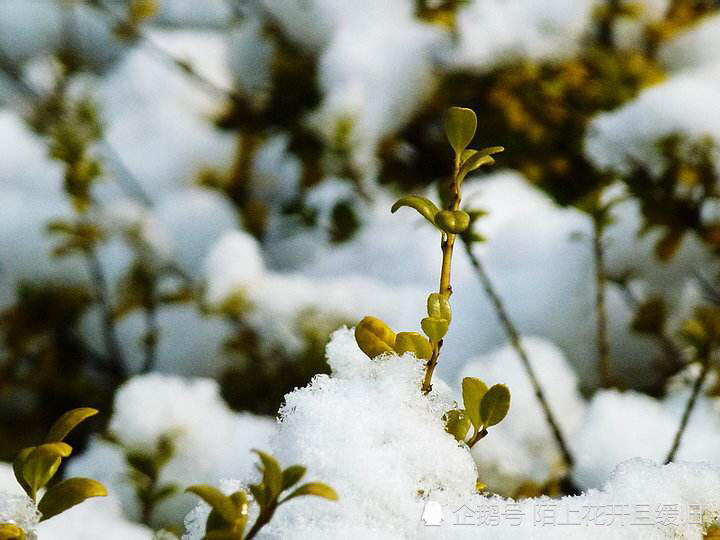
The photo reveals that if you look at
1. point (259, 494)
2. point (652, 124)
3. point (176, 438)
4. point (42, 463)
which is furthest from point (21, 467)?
point (652, 124)

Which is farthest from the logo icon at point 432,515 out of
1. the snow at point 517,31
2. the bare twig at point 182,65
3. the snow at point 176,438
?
the bare twig at point 182,65

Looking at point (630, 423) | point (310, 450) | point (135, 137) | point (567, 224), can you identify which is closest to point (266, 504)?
point (310, 450)

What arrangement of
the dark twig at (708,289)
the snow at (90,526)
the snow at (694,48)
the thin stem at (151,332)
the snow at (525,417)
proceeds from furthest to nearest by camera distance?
the snow at (694,48) → the thin stem at (151,332) → the dark twig at (708,289) → the snow at (525,417) → the snow at (90,526)

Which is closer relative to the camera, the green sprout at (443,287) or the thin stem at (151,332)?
the green sprout at (443,287)

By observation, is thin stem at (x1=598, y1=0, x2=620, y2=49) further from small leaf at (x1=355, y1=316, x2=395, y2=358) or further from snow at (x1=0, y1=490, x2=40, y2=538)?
snow at (x1=0, y1=490, x2=40, y2=538)

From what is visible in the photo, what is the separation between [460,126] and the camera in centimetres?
39

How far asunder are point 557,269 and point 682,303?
0.53 ft

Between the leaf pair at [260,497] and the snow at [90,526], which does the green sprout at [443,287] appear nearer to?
the leaf pair at [260,497]

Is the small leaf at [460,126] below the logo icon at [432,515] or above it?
above

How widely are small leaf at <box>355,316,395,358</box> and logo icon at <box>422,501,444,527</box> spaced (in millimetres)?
73

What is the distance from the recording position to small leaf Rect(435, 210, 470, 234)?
0.38 m

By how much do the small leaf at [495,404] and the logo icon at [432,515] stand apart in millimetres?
46

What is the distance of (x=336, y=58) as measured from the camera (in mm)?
1419

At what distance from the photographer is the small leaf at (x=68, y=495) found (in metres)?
0.36
